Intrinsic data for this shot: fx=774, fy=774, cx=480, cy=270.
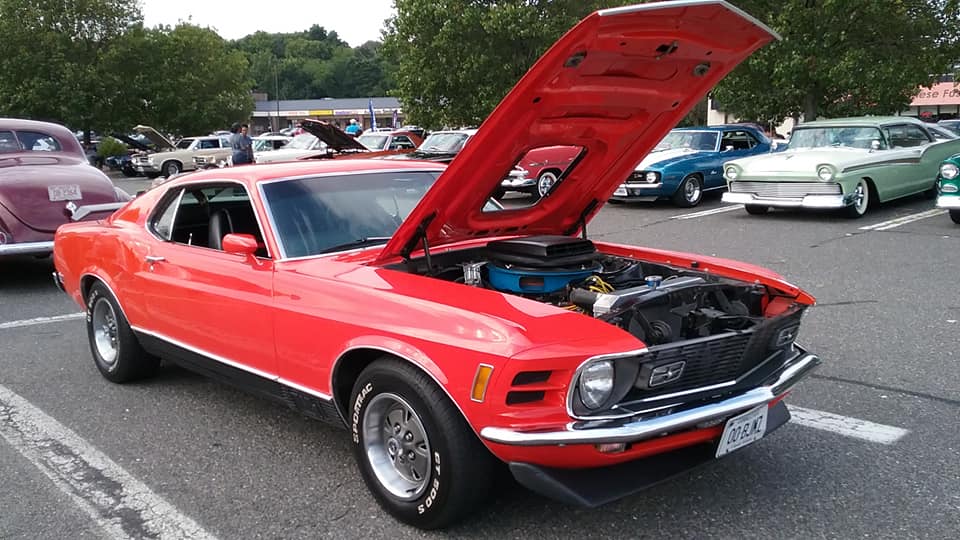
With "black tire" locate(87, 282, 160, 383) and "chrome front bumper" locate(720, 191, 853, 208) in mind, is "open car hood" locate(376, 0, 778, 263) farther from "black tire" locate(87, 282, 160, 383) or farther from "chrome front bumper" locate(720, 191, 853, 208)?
"chrome front bumper" locate(720, 191, 853, 208)

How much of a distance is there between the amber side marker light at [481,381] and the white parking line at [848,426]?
2232 mm

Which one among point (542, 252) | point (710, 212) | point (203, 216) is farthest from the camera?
point (710, 212)

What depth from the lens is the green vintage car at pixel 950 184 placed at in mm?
10422

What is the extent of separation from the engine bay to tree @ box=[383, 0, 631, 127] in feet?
59.1

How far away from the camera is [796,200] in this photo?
11.9 meters

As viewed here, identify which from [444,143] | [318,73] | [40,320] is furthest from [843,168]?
[318,73]

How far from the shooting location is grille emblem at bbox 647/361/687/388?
9.50 ft

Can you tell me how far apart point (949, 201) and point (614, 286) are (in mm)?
8832

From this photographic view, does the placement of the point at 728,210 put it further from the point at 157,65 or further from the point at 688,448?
the point at 157,65

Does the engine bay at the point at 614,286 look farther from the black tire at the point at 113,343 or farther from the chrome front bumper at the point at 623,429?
the black tire at the point at 113,343

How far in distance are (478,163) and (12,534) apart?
2.51m

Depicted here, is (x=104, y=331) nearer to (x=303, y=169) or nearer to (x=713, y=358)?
(x=303, y=169)

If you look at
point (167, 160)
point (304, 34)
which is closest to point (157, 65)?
point (167, 160)

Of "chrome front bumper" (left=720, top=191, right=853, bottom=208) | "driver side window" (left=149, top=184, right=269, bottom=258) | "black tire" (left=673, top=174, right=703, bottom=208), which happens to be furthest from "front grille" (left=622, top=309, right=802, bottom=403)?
"black tire" (left=673, top=174, right=703, bottom=208)
